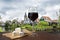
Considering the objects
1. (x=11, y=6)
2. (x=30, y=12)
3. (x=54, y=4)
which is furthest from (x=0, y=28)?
(x=54, y=4)

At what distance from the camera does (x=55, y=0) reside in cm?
731

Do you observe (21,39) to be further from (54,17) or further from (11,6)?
(11,6)

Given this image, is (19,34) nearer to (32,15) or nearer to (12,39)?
(12,39)

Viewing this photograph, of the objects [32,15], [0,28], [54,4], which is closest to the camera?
[32,15]

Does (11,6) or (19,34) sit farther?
(11,6)

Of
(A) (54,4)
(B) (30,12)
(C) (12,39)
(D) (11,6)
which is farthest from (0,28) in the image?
(A) (54,4)

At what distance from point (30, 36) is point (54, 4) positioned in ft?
19.3

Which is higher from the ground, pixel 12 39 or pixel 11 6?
pixel 11 6

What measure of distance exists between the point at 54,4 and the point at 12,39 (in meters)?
6.11

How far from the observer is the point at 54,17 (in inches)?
190

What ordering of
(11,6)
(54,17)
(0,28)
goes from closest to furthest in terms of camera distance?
1. (0,28)
2. (54,17)
3. (11,6)

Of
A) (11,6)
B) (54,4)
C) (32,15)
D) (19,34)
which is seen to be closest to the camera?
(19,34)

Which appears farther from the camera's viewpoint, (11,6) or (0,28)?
(11,6)

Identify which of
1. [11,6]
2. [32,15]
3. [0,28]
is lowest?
[0,28]
